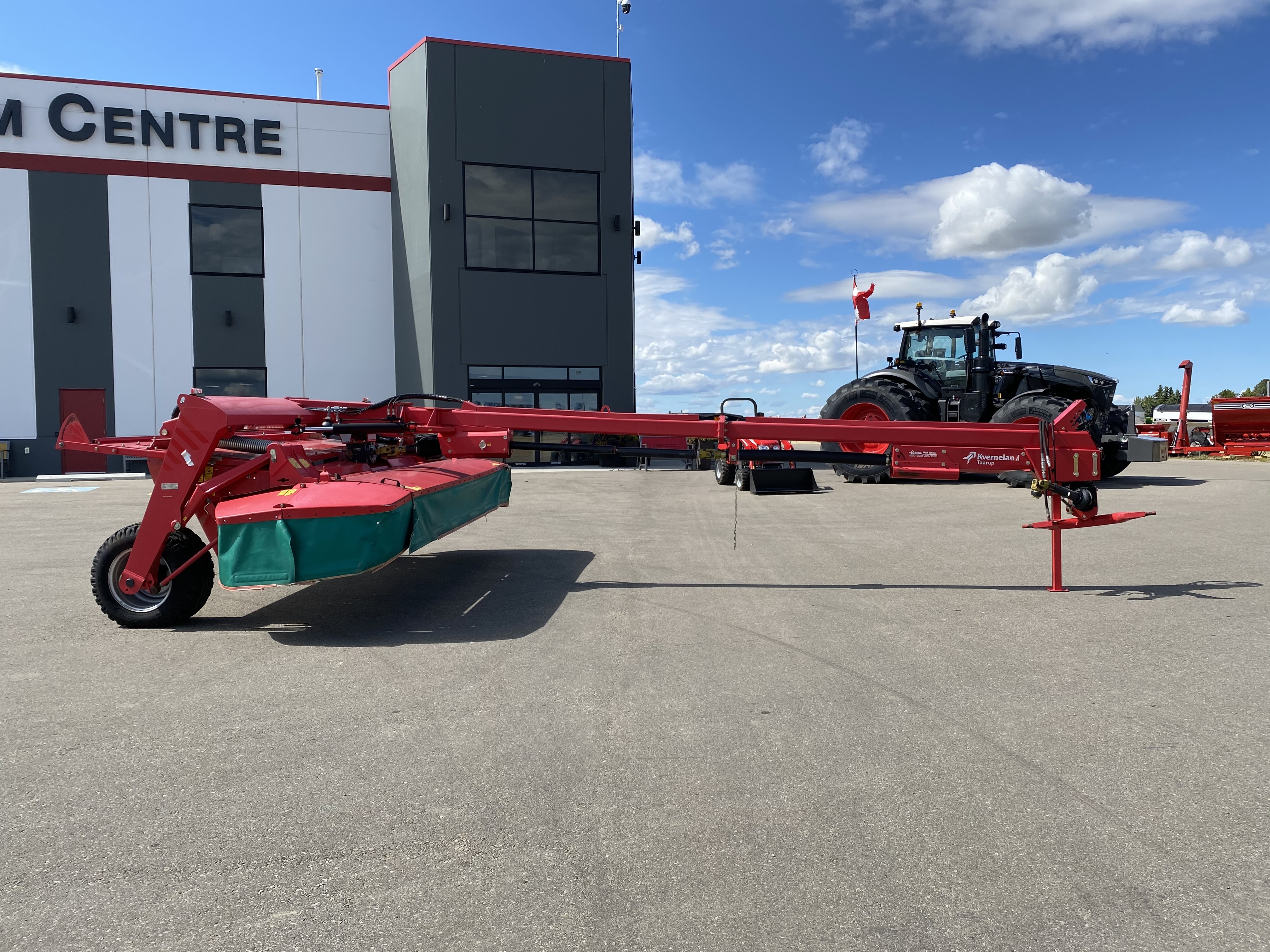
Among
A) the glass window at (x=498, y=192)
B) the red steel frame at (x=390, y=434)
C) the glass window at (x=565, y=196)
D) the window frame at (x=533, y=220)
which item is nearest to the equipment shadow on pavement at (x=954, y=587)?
the red steel frame at (x=390, y=434)

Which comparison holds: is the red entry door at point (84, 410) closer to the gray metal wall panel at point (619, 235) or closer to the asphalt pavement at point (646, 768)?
the gray metal wall panel at point (619, 235)

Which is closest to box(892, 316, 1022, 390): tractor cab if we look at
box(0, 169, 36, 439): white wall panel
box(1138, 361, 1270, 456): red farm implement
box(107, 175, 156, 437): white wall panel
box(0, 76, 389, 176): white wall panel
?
box(1138, 361, 1270, 456): red farm implement

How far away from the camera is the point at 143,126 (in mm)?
21578

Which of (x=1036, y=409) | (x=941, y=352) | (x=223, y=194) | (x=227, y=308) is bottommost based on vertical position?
(x=1036, y=409)

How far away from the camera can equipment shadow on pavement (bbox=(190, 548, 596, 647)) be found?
5379 mm

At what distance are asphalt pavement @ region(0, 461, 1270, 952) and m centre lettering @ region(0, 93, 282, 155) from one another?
18.8 meters

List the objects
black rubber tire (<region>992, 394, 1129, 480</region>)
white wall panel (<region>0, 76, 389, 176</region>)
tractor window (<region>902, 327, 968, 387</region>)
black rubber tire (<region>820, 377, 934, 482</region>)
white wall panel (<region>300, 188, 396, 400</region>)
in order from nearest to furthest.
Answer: black rubber tire (<region>992, 394, 1129, 480</region>)
black rubber tire (<region>820, 377, 934, 482</region>)
tractor window (<region>902, 327, 968, 387</region>)
white wall panel (<region>0, 76, 389, 176</region>)
white wall panel (<region>300, 188, 396, 400</region>)

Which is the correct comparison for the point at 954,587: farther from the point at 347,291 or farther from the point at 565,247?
the point at 347,291

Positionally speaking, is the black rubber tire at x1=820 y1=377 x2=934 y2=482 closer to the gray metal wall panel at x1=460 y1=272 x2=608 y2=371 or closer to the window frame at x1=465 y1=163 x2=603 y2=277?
the gray metal wall panel at x1=460 y1=272 x2=608 y2=371

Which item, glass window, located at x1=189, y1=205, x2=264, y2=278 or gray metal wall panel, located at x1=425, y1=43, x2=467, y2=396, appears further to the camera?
glass window, located at x1=189, y1=205, x2=264, y2=278

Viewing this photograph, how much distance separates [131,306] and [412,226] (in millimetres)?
7457

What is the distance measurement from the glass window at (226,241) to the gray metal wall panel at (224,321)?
7.4 inches

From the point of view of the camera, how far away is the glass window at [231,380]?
22.0m

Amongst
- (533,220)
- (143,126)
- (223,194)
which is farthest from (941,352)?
(143,126)
